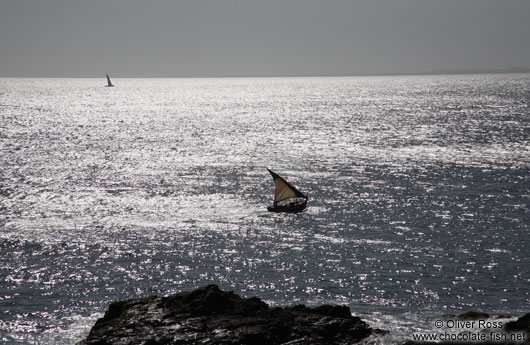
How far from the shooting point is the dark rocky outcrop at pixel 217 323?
100ft

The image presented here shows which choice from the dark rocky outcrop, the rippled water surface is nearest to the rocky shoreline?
the dark rocky outcrop

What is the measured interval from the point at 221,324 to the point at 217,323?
1.16ft

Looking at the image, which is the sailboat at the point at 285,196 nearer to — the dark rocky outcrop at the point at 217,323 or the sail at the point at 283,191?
the sail at the point at 283,191

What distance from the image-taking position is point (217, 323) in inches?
1267

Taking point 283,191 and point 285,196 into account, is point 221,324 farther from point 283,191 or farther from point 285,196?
point 283,191

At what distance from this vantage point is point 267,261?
56.0 metres

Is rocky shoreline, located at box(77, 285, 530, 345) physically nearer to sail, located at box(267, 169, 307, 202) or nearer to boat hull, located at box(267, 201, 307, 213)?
boat hull, located at box(267, 201, 307, 213)

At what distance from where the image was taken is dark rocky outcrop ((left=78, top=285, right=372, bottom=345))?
100 feet

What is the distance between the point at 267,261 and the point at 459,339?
2852 cm

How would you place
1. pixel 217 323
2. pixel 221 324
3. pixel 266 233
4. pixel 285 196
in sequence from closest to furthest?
pixel 221 324
pixel 217 323
pixel 266 233
pixel 285 196

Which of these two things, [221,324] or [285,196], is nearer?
[221,324]

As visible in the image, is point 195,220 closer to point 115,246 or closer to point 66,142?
point 115,246

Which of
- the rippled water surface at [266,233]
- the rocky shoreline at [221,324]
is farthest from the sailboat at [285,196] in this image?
the rocky shoreline at [221,324]

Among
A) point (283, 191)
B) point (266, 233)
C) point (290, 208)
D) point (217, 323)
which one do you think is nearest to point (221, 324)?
point (217, 323)
